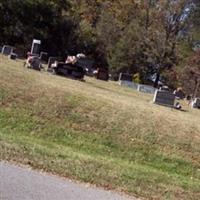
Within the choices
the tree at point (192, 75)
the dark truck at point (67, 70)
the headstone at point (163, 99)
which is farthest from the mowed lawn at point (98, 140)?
the tree at point (192, 75)

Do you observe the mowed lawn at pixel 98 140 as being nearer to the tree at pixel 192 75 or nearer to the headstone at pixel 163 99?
the headstone at pixel 163 99

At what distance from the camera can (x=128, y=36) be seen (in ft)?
201

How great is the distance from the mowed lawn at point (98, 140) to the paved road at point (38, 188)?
533mm

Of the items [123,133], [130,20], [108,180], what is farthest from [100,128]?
[130,20]

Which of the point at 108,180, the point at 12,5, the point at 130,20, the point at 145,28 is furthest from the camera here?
the point at 130,20

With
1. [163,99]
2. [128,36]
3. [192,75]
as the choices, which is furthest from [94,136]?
[128,36]

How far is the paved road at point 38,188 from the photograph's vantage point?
7945mm

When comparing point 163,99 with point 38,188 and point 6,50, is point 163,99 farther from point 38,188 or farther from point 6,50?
point 38,188

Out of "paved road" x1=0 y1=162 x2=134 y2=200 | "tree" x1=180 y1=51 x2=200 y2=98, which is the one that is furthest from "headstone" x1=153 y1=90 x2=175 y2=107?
"tree" x1=180 y1=51 x2=200 y2=98

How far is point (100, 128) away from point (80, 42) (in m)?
45.4

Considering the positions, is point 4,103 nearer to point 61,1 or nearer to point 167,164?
point 167,164

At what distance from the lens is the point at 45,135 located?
591 inches

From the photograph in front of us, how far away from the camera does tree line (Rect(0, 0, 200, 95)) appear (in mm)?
54594

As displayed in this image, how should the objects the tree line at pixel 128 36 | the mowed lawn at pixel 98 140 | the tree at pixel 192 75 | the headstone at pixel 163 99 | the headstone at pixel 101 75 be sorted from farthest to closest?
the tree line at pixel 128 36 < the tree at pixel 192 75 < the headstone at pixel 101 75 < the headstone at pixel 163 99 < the mowed lawn at pixel 98 140
